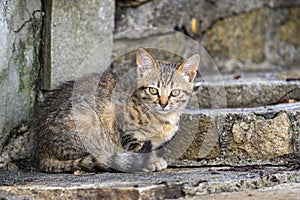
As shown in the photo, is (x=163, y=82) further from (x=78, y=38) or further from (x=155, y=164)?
(x=78, y=38)

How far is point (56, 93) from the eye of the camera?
403cm

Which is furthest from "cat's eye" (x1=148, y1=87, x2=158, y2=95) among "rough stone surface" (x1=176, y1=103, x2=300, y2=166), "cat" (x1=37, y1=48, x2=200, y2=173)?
"rough stone surface" (x1=176, y1=103, x2=300, y2=166)

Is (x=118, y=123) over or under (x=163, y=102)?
under

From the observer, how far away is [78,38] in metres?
4.38

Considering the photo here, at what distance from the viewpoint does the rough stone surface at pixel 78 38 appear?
4.22 metres

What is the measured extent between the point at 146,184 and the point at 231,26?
283 cm

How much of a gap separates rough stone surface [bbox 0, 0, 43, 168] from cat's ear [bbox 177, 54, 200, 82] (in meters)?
1.09

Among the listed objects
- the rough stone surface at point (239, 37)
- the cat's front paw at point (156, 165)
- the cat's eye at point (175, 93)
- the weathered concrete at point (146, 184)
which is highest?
the rough stone surface at point (239, 37)

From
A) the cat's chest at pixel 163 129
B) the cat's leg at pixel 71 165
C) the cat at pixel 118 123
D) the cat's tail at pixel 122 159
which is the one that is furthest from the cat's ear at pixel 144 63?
the cat's leg at pixel 71 165

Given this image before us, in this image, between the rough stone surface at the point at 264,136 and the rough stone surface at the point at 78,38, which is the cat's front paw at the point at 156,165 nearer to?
the rough stone surface at the point at 264,136

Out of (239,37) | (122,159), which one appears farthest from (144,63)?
(239,37)

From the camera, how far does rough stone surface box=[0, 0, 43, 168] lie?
12.4 ft

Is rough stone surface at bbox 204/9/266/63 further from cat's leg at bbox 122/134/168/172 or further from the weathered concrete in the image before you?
the weathered concrete

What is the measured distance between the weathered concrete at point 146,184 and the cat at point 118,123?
0.14 m
